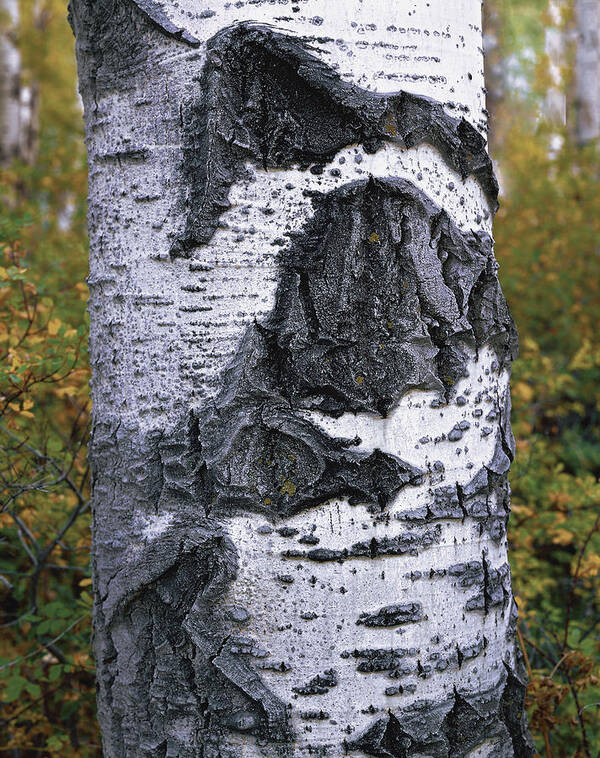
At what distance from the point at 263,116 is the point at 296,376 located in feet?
1.20

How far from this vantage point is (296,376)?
100cm

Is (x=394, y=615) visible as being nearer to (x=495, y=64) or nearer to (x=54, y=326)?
(x=54, y=326)

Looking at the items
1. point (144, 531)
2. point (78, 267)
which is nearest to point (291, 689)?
point (144, 531)

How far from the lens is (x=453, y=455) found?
3.52ft

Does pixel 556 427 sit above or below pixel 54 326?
below

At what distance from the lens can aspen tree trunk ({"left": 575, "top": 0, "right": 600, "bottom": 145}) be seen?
263 inches

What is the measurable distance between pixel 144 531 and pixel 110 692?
0.29 m

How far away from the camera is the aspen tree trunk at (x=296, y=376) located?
1.00m

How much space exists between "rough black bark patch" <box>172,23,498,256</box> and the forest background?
3.02 ft

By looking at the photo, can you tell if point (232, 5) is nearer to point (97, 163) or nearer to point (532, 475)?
point (97, 163)

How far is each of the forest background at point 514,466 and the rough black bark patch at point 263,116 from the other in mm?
920

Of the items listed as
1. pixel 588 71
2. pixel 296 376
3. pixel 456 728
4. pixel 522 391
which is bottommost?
pixel 456 728

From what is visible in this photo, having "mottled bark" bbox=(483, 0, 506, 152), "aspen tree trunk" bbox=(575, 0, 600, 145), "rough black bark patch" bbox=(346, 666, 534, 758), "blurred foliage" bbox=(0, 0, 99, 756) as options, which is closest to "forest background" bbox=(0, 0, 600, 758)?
"blurred foliage" bbox=(0, 0, 99, 756)

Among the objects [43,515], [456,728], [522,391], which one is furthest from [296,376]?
[522,391]
